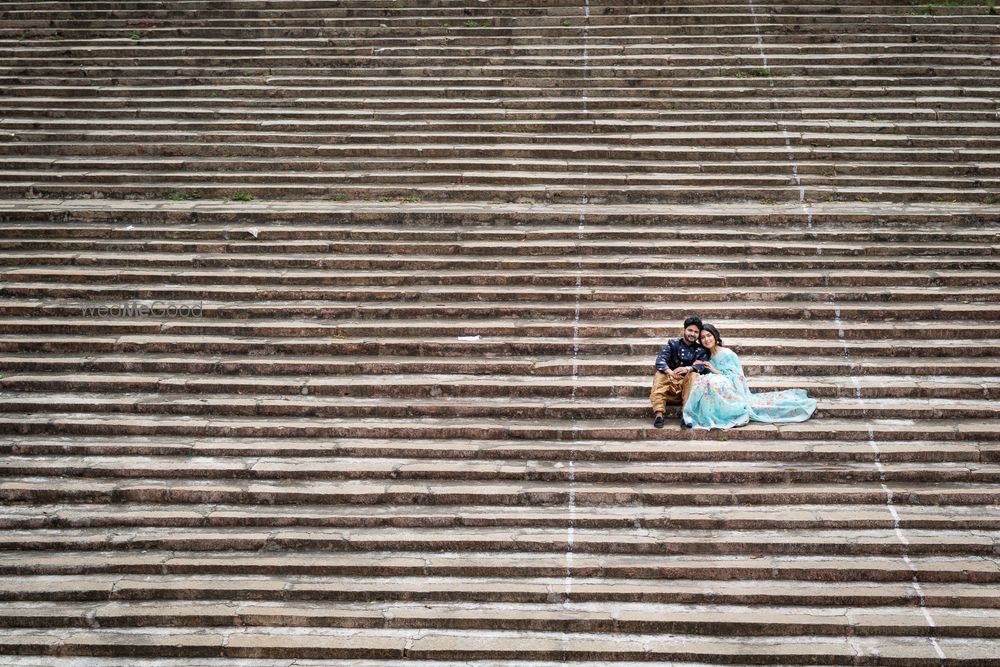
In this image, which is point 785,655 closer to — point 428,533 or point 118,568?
point 428,533

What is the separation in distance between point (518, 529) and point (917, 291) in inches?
181

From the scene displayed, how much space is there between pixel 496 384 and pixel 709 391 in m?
1.82

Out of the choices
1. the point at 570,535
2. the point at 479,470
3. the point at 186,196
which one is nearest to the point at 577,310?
the point at 479,470

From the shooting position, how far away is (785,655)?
5.91 meters

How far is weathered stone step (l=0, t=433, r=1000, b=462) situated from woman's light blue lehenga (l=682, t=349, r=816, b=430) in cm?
19

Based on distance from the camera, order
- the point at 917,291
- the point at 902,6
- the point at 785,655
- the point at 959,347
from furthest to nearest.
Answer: the point at 902,6 < the point at 917,291 < the point at 959,347 < the point at 785,655

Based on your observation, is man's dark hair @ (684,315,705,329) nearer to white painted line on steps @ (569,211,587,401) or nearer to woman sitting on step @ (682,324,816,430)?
woman sitting on step @ (682,324,816,430)

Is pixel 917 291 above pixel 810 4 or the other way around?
the other way around

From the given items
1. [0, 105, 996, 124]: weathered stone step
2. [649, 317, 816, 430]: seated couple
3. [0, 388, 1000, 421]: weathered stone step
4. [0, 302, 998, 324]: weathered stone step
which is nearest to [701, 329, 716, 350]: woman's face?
[649, 317, 816, 430]: seated couple

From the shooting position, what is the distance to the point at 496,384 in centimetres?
779

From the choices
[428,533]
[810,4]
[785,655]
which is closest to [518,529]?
[428,533]

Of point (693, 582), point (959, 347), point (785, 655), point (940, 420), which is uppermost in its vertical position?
point (959, 347)

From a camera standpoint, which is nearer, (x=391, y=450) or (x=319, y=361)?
(x=391, y=450)

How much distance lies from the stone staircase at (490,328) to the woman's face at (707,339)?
704mm
